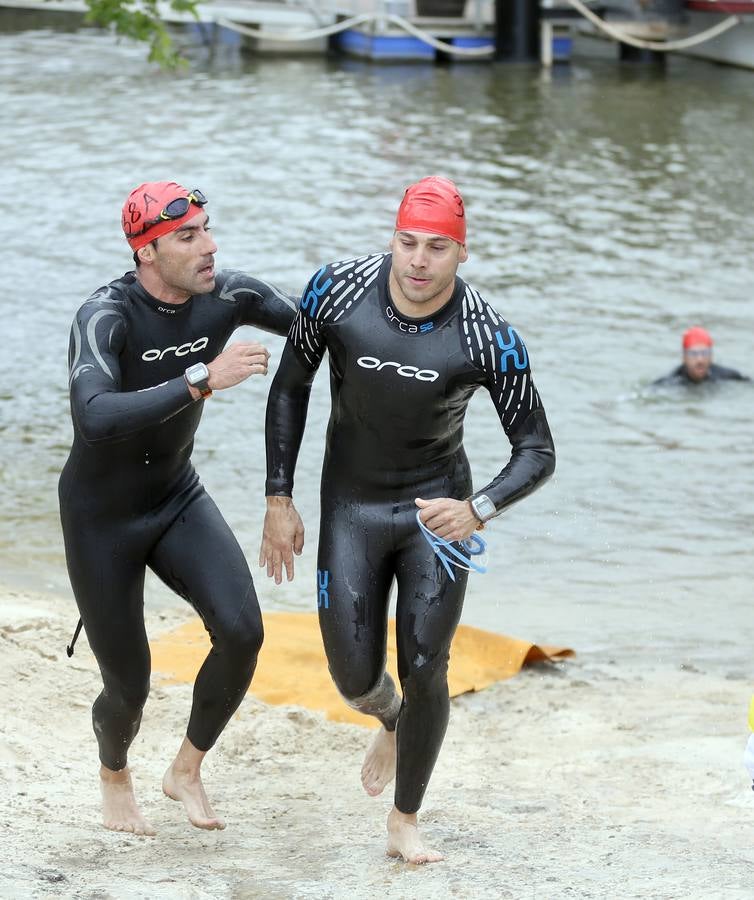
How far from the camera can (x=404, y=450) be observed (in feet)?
17.1

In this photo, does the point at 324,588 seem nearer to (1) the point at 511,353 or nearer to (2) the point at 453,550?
(2) the point at 453,550

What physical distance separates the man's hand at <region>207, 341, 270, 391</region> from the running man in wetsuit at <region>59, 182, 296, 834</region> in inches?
9.1

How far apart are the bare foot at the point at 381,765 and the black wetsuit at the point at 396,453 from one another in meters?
0.33

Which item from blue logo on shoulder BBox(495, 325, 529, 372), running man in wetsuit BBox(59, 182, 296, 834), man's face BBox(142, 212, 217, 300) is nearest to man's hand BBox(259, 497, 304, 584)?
running man in wetsuit BBox(59, 182, 296, 834)

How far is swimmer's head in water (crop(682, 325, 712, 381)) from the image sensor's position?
43.0 feet

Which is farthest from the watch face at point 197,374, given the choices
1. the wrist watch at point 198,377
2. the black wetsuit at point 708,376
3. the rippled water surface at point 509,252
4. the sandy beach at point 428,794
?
the black wetsuit at point 708,376

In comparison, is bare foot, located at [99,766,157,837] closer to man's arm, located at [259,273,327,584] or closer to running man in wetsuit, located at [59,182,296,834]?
running man in wetsuit, located at [59,182,296,834]

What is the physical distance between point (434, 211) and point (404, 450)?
867 millimetres

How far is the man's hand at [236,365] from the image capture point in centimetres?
475

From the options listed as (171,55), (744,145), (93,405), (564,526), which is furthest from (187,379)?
(744,145)

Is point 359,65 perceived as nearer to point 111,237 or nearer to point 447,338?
point 111,237

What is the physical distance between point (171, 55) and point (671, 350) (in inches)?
225

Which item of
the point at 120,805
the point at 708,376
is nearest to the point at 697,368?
the point at 708,376

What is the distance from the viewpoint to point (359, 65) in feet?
104
